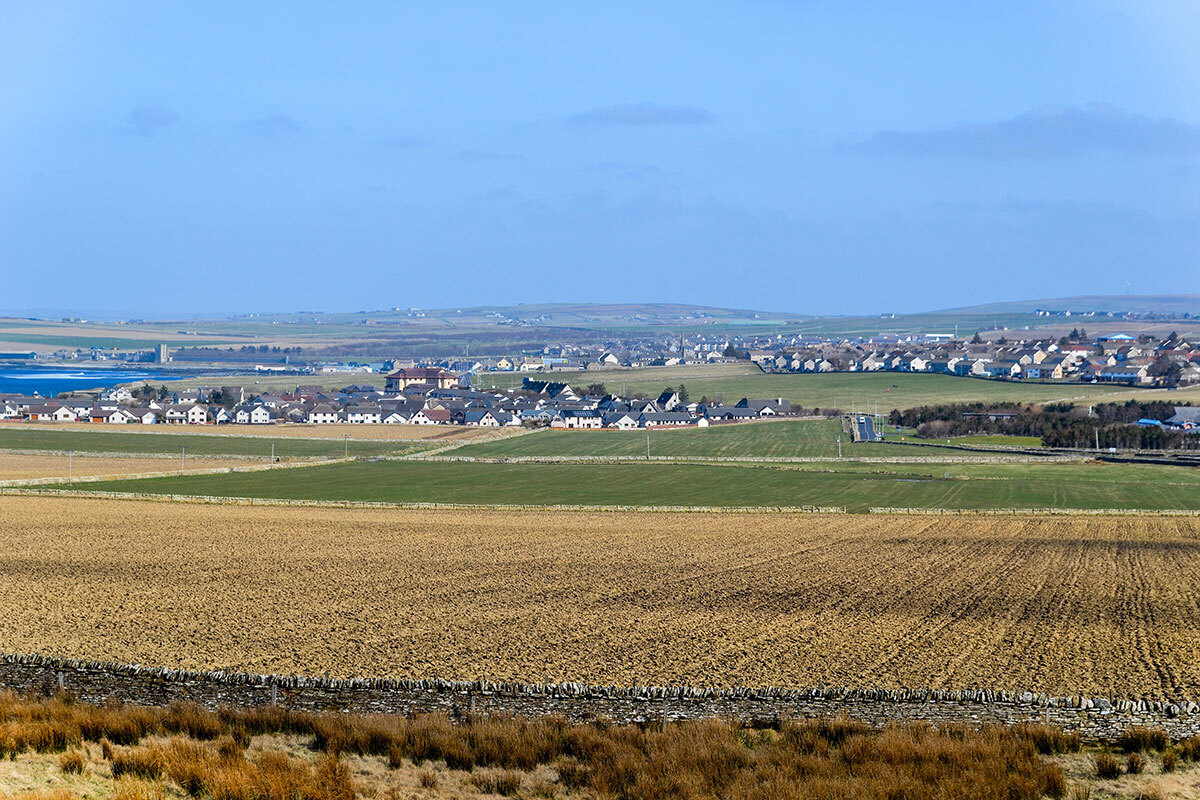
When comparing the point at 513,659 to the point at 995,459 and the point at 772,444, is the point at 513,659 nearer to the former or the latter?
the point at 995,459

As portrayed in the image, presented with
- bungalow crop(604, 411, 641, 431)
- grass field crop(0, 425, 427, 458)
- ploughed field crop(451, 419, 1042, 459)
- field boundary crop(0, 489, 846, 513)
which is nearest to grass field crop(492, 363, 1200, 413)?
bungalow crop(604, 411, 641, 431)

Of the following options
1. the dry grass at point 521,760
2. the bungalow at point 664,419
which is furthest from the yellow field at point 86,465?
the dry grass at point 521,760

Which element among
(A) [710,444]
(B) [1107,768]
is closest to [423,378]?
(A) [710,444]

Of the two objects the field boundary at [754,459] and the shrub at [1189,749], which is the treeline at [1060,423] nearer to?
the field boundary at [754,459]

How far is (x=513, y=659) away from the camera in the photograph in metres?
16.5

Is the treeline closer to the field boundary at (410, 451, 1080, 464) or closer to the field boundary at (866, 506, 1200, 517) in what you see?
the field boundary at (410, 451, 1080, 464)

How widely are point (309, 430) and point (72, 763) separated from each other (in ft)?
223

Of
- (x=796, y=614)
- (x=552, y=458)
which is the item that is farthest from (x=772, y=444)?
(x=796, y=614)

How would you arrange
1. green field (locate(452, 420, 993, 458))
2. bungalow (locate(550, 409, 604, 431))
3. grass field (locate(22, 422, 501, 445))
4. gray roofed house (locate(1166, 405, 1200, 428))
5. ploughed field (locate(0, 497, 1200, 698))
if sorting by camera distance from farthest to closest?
bungalow (locate(550, 409, 604, 431)), grass field (locate(22, 422, 501, 445)), gray roofed house (locate(1166, 405, 1200, 428)), green field (locate(452, 420, 993, 458)), ploughed field (locate(0, 497, 1200, 698))

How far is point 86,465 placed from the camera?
51.2 metres

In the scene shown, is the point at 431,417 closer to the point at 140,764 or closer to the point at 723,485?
the point at 723,485

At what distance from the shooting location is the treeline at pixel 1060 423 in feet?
198

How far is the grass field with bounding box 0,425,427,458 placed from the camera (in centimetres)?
6072

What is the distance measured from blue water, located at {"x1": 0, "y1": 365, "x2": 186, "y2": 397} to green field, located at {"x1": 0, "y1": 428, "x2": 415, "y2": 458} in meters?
38.5
